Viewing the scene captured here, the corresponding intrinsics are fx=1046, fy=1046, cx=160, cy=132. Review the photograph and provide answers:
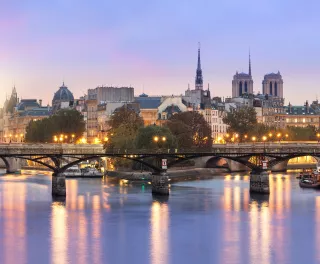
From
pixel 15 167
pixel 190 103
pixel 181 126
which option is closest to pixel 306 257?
pixel 181 126

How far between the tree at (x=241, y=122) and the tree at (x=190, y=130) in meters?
22.7

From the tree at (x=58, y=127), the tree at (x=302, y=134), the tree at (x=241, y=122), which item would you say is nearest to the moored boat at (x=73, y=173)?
the tree at (x=58, y=127)

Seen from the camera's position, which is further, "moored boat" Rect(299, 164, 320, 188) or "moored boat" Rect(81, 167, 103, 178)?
"moored boat" Rect(81, 167, 103, 178)

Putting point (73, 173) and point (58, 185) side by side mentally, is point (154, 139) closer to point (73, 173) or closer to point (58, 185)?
point (73, 173)

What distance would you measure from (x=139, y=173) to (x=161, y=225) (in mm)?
44645

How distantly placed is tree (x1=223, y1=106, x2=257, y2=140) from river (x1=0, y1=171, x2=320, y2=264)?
6979 cm

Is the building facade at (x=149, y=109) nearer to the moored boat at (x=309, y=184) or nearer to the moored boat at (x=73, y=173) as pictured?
the moored boat at (x=73, y=173)

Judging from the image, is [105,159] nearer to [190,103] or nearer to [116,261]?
[190,103]

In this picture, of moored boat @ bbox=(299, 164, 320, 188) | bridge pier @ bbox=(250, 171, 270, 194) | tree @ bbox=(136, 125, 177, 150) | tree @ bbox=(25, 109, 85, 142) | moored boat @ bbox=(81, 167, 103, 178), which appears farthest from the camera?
tree @ bbox=(25, 109, 85, 142)

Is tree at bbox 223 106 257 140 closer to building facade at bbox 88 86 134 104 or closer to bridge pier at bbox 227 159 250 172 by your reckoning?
building facade at bbox 88 86 134 104

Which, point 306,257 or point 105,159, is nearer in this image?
point 306,257

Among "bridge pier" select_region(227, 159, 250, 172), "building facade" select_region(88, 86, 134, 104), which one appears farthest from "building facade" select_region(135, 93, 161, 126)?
"bridge pier" select_region(227, 159, 250, 172)

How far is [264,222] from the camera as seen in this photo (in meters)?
67.4

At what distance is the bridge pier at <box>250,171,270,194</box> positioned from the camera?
8788cm
